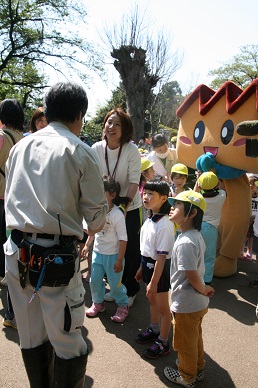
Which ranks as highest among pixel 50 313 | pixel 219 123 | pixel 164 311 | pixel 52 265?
pixel 219 123

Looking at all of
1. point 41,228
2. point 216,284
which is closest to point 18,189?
point 41,228

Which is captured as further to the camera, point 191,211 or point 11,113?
point 11,113

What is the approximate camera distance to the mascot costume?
3.86 m

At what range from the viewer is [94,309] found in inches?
129

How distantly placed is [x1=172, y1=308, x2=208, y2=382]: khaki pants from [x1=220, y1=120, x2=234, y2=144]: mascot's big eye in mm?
2353

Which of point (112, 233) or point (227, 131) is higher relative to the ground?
point (227, 131)

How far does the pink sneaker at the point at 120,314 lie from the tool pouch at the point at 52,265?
1586 mm

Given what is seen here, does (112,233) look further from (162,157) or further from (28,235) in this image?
(162,157)

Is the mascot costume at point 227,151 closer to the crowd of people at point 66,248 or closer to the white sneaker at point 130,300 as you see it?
the white sneaker at point 130,300

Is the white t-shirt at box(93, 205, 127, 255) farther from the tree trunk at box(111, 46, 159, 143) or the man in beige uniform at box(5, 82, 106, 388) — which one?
the tree trunk at box(111, 46, 159, 143)

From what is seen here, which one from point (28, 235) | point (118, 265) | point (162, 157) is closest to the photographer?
point (28, 235)

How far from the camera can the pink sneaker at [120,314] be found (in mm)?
3169

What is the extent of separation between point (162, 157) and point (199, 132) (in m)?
0.96

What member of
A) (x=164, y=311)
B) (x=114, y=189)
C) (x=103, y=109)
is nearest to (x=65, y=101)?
(x=114, y=189)
